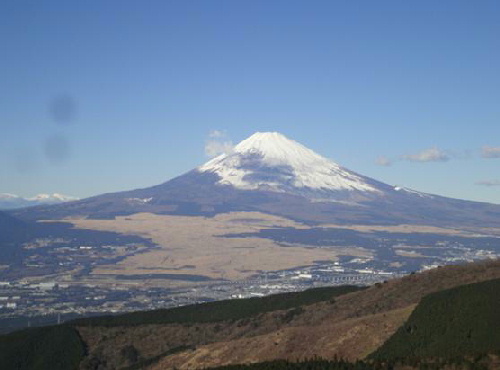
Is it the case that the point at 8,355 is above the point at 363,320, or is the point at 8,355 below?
below

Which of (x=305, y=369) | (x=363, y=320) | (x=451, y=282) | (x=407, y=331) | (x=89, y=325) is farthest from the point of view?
(x=89, y=325)

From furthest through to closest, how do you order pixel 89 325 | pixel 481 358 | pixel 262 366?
1. pixel 89 325
2. pixel 262 366
3. pixel 481 358

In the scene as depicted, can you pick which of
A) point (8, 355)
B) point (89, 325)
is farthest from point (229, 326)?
point (8, 355)

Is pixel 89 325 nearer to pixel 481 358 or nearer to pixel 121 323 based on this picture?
pixel 121 323

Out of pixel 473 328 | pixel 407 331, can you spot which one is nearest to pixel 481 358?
pixel 473 328

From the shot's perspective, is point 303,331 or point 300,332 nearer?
point 300,332

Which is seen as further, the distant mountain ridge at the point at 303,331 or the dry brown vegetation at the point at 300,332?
the dry brown vegetation at the point at 300,332

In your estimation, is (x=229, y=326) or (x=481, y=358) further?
(x=229, y=326)

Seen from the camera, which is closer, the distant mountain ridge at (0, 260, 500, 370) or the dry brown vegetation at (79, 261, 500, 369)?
the distant mountain ridge at (0, 260, 500, 370)

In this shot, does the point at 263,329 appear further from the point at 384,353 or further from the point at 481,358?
the point at 481,358
